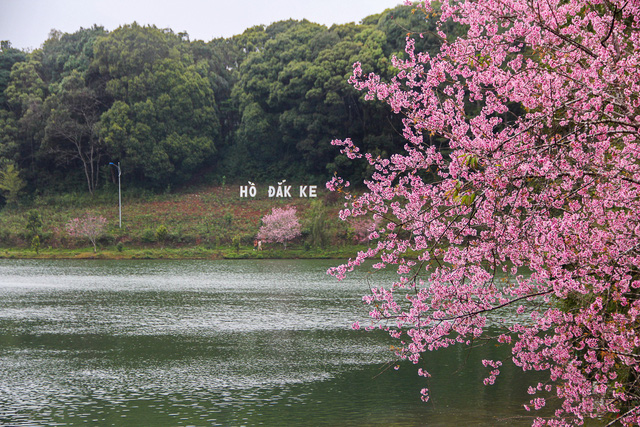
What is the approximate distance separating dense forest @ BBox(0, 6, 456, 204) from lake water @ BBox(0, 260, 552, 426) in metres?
34.2

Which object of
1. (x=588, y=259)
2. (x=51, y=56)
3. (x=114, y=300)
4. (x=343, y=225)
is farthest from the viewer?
(x=51, y=56)

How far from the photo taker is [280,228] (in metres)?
50.2

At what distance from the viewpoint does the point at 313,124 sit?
58.4m

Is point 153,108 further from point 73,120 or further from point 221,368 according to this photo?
point 221,368

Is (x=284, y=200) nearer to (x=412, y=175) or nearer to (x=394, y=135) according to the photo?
(x=394, y=135)

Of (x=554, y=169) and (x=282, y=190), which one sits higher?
(x=282, y=190)

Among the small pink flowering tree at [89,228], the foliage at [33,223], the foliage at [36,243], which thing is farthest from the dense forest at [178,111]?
the foliage at [36,243]

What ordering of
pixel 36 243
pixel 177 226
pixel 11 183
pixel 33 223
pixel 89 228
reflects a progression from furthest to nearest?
pixel 11 183 < pixel 177 226 < pixel 33 223 < pixel 89 228 < pixel 36 243

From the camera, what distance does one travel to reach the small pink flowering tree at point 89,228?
4975 centimetres

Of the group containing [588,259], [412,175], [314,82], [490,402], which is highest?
[314,82]

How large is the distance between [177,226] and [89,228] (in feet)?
23.8

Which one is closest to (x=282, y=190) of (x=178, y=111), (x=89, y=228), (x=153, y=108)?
(x=178, y=111)

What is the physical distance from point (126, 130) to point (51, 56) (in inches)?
615

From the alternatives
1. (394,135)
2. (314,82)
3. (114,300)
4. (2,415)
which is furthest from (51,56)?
(2,415)
